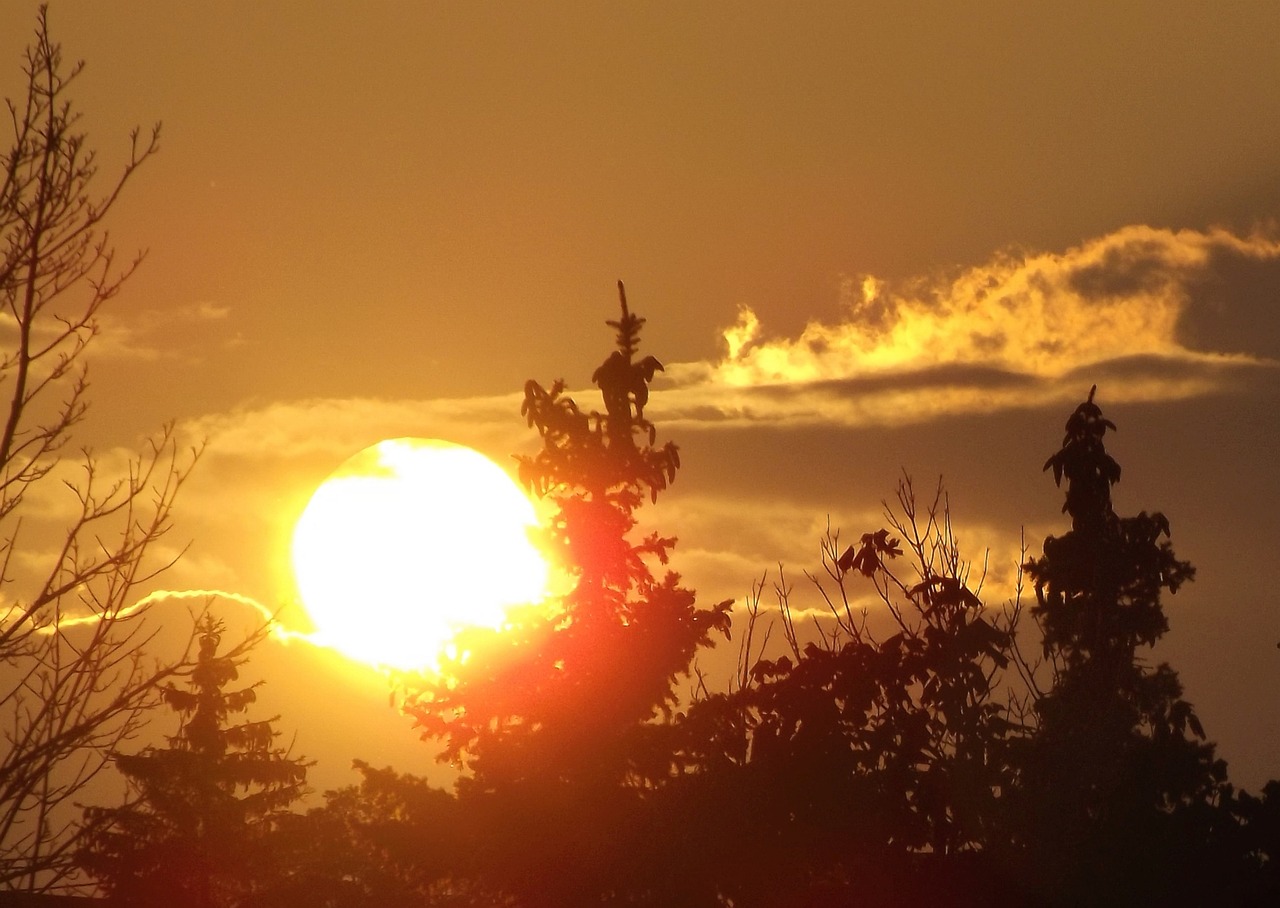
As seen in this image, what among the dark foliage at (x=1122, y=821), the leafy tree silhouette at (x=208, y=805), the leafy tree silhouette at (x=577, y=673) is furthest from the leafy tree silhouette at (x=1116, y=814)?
the leafy tree silhouette at (x=208, y=805)

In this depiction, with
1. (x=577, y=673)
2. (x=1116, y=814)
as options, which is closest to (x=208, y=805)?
(x=577, y=673)

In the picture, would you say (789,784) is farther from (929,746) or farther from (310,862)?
(310,862)

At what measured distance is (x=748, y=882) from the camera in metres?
25.0

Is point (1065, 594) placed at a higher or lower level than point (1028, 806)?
higher

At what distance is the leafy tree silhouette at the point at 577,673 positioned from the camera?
3002 cm

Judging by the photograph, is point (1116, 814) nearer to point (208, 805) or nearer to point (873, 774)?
point (873, 774)

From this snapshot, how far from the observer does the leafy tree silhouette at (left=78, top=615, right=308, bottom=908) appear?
40.6 metres

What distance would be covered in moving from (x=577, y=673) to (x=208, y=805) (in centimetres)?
1660

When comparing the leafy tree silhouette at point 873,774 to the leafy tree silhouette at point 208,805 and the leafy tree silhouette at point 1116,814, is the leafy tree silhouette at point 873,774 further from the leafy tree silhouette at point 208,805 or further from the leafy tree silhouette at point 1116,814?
the leafy tree silhouette at point 208,805

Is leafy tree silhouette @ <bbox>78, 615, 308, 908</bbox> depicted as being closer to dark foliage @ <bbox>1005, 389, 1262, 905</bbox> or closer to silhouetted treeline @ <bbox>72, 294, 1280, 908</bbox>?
silhouetted treeline @ <bbox>72, 294, 1280, 908</bbox>

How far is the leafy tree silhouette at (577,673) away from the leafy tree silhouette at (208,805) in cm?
959

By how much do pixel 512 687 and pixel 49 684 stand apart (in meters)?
20.2

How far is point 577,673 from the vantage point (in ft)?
105

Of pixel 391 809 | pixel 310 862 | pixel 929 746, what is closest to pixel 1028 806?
pixel 929 746
